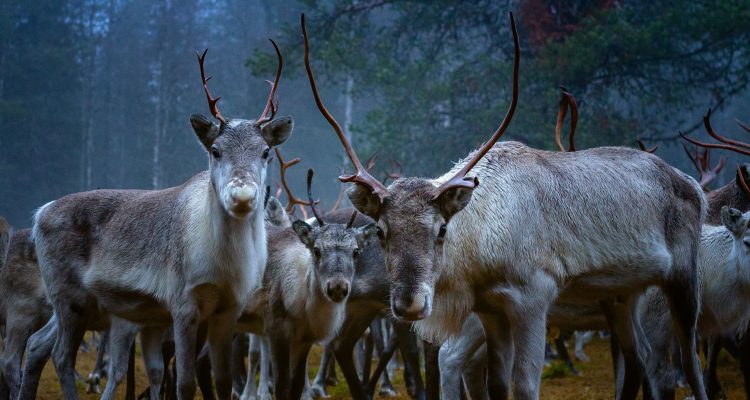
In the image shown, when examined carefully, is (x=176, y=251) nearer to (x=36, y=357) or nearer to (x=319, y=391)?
(x=36, y=357)

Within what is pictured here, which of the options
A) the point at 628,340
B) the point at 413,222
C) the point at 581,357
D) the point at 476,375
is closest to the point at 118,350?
the point at 476,375

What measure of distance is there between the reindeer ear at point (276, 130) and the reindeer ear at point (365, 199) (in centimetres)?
151

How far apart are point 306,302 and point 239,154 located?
1.77 metres

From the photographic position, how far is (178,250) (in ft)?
17.2

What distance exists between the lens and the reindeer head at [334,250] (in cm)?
588

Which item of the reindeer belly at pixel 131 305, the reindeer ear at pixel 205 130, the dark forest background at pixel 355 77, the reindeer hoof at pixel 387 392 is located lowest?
the reindeer hoof at pixel 387 392

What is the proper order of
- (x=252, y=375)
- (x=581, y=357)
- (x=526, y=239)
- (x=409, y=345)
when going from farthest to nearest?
(x=581, y=357)
(x=252, y=375)
(x=409, y=345)
(x=526, y=239)

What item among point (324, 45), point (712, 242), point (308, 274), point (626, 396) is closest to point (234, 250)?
point (308, 274)

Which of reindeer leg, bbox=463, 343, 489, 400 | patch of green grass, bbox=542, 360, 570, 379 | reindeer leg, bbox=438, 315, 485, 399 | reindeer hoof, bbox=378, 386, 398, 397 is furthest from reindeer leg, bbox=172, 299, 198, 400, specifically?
patch of green grass, bbox=542, 360, 570, 379

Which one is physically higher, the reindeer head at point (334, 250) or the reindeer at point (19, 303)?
the reindeer head at point (334, 250)

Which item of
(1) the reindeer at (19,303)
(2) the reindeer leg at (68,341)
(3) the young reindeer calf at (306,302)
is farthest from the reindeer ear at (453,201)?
(1) the reindeer at (19,303)

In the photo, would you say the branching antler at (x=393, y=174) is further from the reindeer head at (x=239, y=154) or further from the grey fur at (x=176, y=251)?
the grey fur at (x=176, y=251)

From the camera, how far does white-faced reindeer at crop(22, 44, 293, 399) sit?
197 inches

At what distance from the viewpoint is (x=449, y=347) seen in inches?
217
